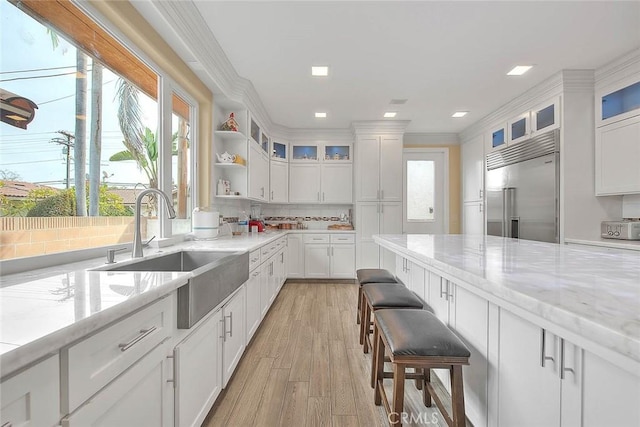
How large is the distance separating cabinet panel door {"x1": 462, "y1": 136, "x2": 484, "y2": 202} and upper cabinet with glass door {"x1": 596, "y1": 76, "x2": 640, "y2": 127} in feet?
5.35

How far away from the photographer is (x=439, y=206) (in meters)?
5.27

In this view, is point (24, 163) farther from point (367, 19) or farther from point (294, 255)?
point (294, 255)

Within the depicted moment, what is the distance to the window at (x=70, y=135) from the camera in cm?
118

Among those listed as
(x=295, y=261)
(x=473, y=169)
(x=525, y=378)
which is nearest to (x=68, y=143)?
(x=525, y=378)

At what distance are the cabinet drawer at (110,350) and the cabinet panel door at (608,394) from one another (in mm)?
1348

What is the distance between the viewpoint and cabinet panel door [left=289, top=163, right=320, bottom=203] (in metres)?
5.00

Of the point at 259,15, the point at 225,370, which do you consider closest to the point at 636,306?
the point at 225,370

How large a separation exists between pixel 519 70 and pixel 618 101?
982 millimetres

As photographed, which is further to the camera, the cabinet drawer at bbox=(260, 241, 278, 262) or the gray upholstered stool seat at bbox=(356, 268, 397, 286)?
the cabinet drawer at bbox=(260, 241, 278, 262)

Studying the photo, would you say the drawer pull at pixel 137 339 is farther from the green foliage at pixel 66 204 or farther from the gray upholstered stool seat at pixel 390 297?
the gray upholstered stool seat at pixel 390 297

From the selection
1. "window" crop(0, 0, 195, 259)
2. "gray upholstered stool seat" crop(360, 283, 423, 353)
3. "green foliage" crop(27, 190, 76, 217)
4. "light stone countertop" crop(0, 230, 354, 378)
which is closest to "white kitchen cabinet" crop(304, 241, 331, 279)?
"gray upholstered stool seat" crop(360, 283, 423, 353)

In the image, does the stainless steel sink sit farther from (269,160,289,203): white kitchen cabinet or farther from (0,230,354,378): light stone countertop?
(269,160,289,203): white kitchen cabinet

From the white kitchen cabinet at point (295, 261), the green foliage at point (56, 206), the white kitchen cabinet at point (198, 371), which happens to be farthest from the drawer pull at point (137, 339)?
the white kitchen cabinet at point (295, 261)

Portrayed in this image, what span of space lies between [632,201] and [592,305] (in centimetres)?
353
